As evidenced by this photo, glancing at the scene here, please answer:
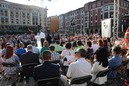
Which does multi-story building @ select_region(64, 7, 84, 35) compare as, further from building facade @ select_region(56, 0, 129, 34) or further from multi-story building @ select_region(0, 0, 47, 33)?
multi-story building @ select_region(0, 0, 47, 33)

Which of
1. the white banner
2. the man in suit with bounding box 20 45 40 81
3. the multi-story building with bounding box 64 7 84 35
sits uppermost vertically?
the multi-story building with bounding box 64 7 84 35

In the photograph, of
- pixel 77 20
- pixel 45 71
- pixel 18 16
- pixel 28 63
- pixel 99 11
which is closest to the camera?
pixel 45 71

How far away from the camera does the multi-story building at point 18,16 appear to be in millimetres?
94562

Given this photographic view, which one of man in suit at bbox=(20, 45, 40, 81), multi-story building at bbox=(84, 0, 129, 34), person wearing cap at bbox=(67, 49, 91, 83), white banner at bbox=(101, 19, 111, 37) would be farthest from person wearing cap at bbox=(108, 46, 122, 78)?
multi-story building at bbox=(84, 0, 129, 34)

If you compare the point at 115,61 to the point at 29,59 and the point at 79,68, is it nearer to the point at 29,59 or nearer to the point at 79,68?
the point at 79,68

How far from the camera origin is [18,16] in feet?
338

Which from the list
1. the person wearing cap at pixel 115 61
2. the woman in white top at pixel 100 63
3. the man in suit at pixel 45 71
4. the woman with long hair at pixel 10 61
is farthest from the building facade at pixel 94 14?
the man in suit at pixel 45 71

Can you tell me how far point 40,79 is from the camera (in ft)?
13.9

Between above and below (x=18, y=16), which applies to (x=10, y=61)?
below

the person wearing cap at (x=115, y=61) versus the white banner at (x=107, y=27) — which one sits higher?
the white banner at (x=107, y=27)

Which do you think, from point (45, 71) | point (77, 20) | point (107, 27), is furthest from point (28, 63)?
point (77, 20)

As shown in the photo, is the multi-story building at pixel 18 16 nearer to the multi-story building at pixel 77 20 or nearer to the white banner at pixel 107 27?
the multi-story building at pixel 77 20

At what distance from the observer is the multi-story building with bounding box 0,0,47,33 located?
9456cm

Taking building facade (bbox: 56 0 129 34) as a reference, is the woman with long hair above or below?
below
